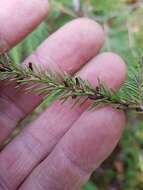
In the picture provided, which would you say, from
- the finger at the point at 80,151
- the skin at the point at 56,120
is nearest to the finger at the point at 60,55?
the skin at the point at 56,120

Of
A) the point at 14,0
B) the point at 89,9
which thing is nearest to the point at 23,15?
the point at 14,0

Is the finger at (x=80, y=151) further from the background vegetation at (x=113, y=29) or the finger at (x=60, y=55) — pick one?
the background vegetation at (x=113, y=29)

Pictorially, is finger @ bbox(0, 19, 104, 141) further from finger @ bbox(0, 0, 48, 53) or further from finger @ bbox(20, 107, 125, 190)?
finger @ bbox(20, 107, 125, 190)

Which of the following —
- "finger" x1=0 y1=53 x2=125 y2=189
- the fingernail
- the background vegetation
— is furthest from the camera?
the background vegetation

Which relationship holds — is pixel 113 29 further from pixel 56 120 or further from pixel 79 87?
pixel 79 87

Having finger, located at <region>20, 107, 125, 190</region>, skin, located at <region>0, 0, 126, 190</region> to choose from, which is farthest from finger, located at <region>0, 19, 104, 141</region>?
finger, located at <region>20, 107, 125, 190</region>

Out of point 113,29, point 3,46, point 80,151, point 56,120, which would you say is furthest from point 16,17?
point 113,29
